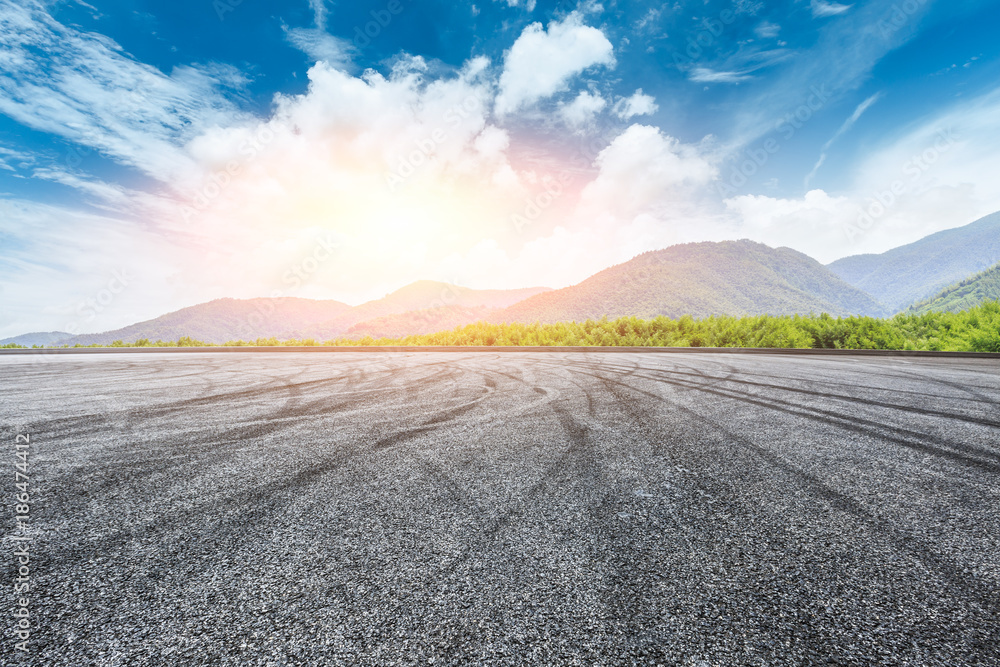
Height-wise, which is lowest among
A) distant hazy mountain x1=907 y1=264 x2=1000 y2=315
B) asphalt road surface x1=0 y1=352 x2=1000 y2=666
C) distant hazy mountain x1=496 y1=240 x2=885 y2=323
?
asphalt road surface x1=0 y1=352 x2=1000 y2=666

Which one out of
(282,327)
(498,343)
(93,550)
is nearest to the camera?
(93,550)

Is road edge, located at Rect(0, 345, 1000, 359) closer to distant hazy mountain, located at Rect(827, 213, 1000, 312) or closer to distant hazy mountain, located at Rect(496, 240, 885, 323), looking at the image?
distant hazy mountain, located at Rect(496, 240, 885, 323)

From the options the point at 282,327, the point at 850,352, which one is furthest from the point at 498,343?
the point at 282,327

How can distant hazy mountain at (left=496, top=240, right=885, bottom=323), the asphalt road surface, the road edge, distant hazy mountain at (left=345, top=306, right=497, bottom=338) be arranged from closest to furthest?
1. the asphalt road surface
2. the road edge
3. distant hazy mountain at (left=345, top=306, right=497, bottom=338)
4. distant hazy mountain at (left=496, top=240, right=885, bottom=323)

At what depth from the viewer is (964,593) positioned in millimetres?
1945

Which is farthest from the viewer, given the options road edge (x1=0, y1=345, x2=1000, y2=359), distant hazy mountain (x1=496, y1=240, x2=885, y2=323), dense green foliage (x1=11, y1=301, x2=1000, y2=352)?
distant hazy mountain (x1=496, y1=240, x2=885, y2=323)

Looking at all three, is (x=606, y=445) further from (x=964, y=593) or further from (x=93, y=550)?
(x=93, y=550)

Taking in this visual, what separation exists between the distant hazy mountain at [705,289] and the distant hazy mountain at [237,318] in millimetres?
79559

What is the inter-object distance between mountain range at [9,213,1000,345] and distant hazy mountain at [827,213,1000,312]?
14.9 inches

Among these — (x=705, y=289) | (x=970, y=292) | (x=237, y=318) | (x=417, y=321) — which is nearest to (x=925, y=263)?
(x=970, y=292)

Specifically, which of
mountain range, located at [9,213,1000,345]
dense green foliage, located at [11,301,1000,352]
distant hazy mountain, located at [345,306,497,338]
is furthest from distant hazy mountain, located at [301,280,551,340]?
dense green foliage, located at [11,301,1000,352]

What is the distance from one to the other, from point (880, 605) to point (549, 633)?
1476mm

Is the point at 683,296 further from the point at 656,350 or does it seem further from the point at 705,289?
the point at 656,350

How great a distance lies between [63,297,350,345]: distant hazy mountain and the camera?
12362 cm
